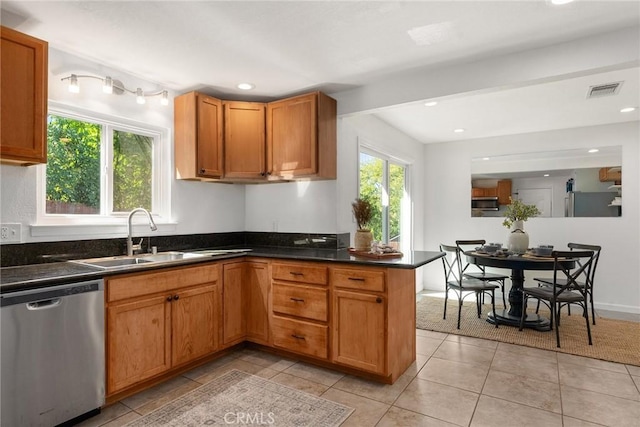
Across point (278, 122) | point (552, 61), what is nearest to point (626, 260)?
point (552, 61)

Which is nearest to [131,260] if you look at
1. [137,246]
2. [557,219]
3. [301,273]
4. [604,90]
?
[137,246]

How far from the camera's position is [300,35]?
233cm

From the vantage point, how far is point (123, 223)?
9.55ft

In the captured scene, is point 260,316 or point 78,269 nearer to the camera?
point 78,269

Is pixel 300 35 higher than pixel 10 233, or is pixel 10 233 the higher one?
pixel 300 35

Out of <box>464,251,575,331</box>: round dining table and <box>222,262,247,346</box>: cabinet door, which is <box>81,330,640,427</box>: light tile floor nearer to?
<box>222,262,247,346</box>: cabinet door

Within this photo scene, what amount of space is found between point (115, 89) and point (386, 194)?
317 centimetres

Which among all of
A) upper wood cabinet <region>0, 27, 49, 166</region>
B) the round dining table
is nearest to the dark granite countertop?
upper wood cabinet <region>0, 27, 49, 166</region>

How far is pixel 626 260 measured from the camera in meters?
4.50

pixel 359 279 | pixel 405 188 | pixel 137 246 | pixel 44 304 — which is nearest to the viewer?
pixel 44 304

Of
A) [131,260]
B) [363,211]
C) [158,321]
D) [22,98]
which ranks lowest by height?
[158,321]

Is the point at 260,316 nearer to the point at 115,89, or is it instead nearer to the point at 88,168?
the point at 88,168

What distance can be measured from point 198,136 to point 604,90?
3.81 meters

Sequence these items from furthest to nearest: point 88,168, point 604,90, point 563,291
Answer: point 563,291
point 604,90
point 88,168
